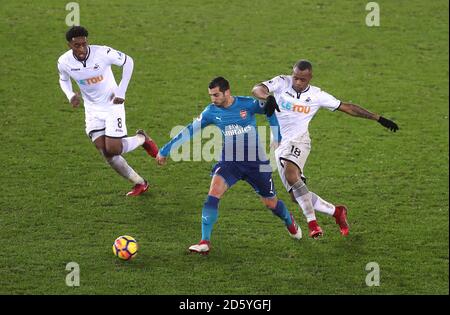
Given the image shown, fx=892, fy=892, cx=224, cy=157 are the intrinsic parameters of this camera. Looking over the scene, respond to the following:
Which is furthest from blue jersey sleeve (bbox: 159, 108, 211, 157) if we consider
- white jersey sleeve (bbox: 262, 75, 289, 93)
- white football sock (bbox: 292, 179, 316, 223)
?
white football sock (bbox: 292, 179, 316, 223)

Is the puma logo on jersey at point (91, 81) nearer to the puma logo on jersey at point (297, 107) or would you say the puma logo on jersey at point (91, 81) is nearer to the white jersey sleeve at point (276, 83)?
the white jersey sleeve at point (276, 83)

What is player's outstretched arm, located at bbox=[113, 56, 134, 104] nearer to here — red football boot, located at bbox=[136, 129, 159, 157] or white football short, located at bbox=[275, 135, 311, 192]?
red football boot, located at bbox=[136, 129, 159, 157]

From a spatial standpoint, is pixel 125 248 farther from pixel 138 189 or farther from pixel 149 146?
pixel 149 146

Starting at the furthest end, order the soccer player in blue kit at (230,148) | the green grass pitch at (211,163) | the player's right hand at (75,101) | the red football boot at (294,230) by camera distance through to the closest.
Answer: the player's right hand at (75,101) < the red football boot at (294,230) < the soccer player in blue kit at (230,148) < the green grass pitch at (211,163)

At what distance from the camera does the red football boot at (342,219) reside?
12.5 m

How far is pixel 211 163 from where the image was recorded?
15352 millimetres

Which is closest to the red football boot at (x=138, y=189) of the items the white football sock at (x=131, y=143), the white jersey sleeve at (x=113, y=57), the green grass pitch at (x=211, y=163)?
the green grass pitch at (x=211, y=163)

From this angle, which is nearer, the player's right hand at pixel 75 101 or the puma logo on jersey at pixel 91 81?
the player's right hand at pixel 75 101

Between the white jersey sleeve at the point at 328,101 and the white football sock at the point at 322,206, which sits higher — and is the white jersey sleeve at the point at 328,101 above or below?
above

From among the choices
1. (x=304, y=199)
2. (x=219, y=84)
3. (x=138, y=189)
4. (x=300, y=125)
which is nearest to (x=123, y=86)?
(x=138, y=189)

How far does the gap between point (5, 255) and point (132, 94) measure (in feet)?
22.6

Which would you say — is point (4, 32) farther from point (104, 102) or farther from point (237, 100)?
point (237, 100)

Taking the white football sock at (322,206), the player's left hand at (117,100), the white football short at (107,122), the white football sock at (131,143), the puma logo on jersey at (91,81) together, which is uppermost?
the puma logo on jersey at (91,81)

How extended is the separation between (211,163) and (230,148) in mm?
A: 3575
